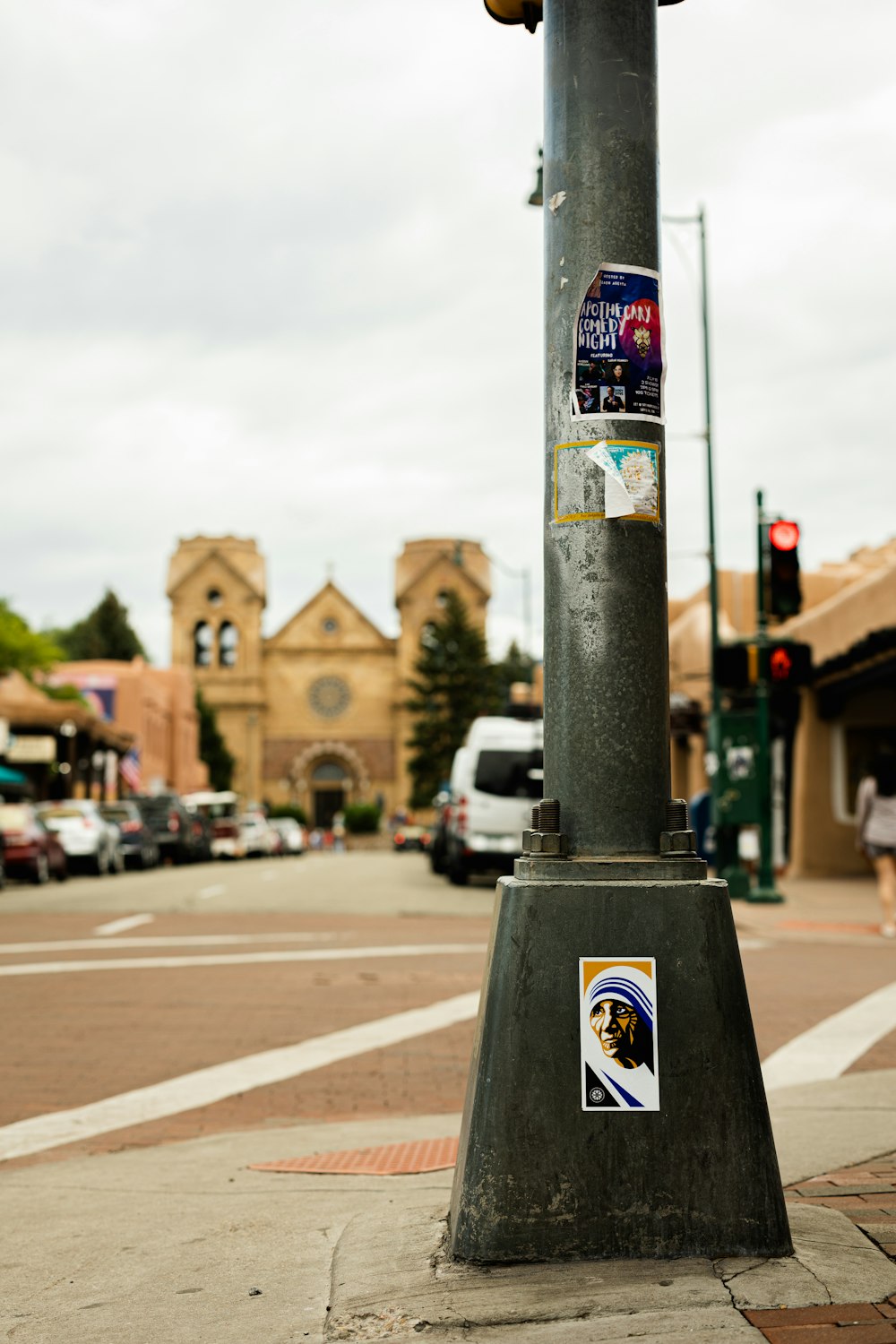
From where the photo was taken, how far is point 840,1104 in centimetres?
608

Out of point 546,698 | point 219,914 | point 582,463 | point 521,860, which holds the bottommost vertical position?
point 219,914

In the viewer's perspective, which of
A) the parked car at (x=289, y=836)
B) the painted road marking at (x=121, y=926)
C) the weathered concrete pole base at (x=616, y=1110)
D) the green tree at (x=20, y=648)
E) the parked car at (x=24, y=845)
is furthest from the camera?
the parked car at (x=289, y=836)

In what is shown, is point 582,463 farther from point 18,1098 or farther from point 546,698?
point 18,1098

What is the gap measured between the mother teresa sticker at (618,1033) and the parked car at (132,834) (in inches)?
1259

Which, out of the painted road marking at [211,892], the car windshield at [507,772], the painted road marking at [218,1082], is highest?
the car windshield at [507,772]

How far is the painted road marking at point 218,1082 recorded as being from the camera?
19.7 feet

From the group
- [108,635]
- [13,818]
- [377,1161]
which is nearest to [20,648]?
[13,818]

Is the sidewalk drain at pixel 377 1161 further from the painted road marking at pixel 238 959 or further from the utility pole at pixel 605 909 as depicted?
the painted road marking at pixel 238 959

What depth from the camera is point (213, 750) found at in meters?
98.0

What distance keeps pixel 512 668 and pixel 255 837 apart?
5426 cm

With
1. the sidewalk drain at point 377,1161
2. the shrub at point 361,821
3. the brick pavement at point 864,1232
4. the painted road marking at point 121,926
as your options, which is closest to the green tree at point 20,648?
the painted road marking at point 121,926

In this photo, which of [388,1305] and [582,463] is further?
[582,463]

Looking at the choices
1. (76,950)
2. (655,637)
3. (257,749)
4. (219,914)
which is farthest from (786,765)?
(257,749)

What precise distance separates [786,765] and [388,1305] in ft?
93.5
